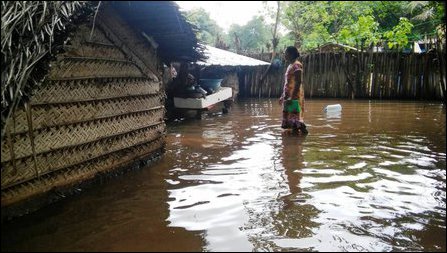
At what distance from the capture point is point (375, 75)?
46.9 feet

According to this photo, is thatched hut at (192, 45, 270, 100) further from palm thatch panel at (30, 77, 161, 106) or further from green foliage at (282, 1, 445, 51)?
palm thatch panel at (30, 77, 161, 106)

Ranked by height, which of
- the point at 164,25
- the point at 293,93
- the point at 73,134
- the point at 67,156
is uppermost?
the point at 164,25

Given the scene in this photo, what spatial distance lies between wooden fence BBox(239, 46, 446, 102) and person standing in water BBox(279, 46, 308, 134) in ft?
25.9

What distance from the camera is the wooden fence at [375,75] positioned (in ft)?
43.7

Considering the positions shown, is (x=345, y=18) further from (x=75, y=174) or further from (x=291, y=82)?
(x=75, y=174)

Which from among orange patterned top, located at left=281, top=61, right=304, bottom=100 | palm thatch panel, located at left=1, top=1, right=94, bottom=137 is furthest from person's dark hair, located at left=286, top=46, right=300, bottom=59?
palm thatch panel, located at left=1, top=1, right=94, bottom=137

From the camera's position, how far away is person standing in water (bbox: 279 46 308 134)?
22.9ft

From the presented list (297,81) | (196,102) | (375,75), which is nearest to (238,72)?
(375,75)

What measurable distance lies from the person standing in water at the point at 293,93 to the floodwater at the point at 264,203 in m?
0.67

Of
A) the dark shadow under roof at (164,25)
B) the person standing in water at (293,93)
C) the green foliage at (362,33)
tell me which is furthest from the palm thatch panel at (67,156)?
the green foliage at (362,33)

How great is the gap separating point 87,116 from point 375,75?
1241 centimetres

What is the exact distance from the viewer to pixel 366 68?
47.1 ft

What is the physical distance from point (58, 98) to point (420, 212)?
380 centimetres

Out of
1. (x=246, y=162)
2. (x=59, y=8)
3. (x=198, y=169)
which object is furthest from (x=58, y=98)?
(x=246, y=162)
